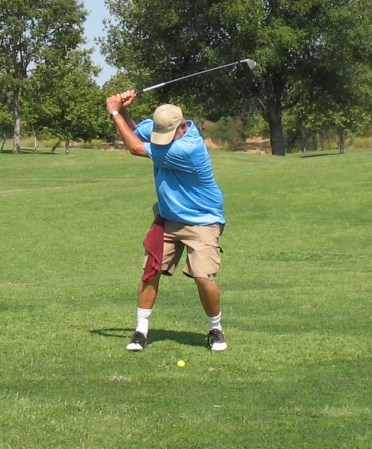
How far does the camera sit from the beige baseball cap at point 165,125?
765cm

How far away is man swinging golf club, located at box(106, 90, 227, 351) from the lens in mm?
7723

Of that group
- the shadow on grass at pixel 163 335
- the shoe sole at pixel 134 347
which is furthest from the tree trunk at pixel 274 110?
the shoe sole at pixel 134 347

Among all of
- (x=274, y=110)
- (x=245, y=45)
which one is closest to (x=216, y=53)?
(x=245, y=45)

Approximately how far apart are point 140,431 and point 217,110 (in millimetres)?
45081

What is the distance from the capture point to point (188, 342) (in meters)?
8.34

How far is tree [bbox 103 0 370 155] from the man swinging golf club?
36.1 metres

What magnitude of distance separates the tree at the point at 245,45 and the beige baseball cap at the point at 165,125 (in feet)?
119

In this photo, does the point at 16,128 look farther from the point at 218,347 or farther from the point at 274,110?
the point at 218,347

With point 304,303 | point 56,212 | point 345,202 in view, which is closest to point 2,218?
point 56,212

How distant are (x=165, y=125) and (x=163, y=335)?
201 centimetres

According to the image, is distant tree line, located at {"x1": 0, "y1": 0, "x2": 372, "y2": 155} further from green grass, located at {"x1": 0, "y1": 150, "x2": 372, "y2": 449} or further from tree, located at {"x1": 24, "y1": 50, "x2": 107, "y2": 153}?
green grass, located at {"x1": 0, "y1": 150, "x2": 372, "y2": 449}

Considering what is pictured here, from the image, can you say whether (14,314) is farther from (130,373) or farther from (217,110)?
(217,110)

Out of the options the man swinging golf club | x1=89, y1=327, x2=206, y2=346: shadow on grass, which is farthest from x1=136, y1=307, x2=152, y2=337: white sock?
x1=89, y1=327, x2=206, y2=346: shadow on grass

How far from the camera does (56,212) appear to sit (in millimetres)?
23938
